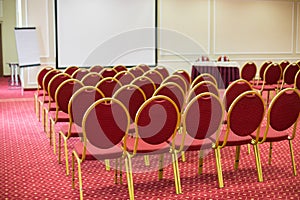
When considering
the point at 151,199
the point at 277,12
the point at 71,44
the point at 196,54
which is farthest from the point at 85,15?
the point at 151,199

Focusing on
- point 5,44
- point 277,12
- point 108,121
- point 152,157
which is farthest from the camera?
point 5,44

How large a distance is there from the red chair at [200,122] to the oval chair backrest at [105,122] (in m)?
0.66

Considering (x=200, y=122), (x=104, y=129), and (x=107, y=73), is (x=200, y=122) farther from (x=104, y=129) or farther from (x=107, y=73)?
(x=107, y=73)

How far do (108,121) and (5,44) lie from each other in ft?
46.6

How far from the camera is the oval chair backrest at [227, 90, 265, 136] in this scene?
4.36 m

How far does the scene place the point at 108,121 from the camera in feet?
13.1

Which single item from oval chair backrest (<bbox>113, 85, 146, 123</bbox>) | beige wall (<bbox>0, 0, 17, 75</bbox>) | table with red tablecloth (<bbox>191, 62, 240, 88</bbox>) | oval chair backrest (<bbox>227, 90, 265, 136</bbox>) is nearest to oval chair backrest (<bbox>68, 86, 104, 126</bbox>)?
oval chair backrest (<bbox>113, 85, 146, 123</bbox>)

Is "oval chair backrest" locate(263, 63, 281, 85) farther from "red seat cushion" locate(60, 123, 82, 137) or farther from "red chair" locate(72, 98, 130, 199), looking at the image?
"red chair" locate(72, 98, 130, 199)

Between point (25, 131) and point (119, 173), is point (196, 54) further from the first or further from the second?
point (119, 173)

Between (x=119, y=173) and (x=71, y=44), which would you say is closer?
(x=119, y=173)

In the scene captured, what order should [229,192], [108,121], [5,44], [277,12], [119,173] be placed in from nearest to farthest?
[108,121] → [229,192] → [119,173] → [277,12] → [5,44]

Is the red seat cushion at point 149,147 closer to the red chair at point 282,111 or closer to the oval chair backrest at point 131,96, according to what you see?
the oval chair backrest at point 131,96

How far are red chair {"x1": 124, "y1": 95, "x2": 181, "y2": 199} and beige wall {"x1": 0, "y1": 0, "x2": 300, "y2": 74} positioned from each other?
868 centimetres

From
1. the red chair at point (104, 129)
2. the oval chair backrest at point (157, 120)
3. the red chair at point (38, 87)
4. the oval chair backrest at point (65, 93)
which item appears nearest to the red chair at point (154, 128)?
the oval chair backrest at point (157, 120)
